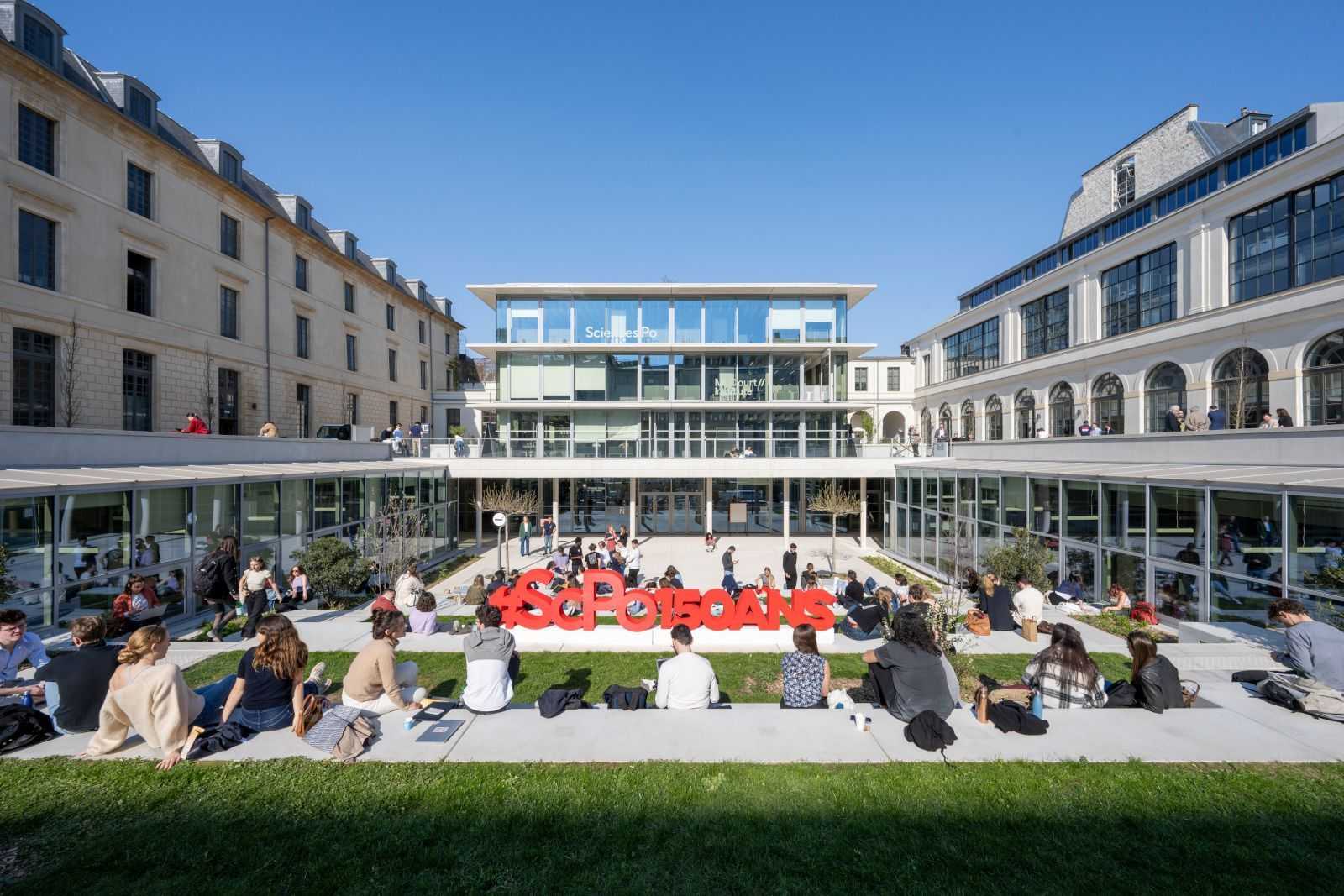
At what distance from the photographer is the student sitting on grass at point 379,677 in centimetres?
673

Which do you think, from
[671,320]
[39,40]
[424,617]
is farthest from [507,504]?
[39,40]

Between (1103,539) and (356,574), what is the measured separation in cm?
2068

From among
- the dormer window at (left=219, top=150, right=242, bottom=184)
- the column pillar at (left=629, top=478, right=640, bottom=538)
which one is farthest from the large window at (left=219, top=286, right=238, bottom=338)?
the column pillar at (left=629, top=478, right=640, bottom=538)

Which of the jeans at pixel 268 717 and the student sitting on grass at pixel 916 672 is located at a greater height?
the student sitting on grass at pixel 916 672

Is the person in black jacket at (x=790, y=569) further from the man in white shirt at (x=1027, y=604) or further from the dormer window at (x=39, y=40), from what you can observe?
the dormer window at (x=39, y=40)

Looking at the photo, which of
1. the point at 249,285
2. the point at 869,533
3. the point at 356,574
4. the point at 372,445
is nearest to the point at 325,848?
the point at 356,574

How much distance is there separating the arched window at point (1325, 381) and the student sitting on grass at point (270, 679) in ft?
89.9

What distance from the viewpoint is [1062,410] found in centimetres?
3288

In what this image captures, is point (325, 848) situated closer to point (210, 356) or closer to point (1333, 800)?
point (1333, 800)

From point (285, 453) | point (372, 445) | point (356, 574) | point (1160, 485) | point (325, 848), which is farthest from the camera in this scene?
point (372, 445)

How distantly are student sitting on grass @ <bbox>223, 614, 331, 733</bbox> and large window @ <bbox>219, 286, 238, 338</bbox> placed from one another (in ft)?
80.9

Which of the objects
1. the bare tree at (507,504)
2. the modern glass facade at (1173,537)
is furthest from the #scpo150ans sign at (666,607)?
the bare tree at (507,504)

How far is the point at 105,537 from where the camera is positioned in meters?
12.1

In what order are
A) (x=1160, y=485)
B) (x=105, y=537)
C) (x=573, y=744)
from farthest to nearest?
(x=1160, y=485)
(x=105, y=537)
(x=573, y=744)
